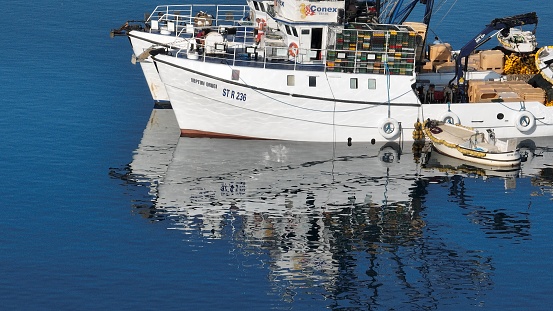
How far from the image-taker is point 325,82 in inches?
2867

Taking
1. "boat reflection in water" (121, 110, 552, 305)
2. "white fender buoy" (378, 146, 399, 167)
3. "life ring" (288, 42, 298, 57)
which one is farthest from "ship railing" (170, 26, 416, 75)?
"boat reflection in water" (121, 110, 552, 305)

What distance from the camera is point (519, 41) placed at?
80625 mm

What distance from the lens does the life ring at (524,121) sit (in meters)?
75.4

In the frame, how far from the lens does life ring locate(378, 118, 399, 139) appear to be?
7362 centimetres

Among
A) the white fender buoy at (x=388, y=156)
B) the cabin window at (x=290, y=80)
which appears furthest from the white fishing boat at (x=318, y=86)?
the white fender buoy at (x=388, y=156)

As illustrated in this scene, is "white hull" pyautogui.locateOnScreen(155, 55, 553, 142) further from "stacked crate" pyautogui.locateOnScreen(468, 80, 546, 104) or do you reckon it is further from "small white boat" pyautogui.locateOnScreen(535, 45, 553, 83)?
"small white boat" pyautogui.locateOnScreen(535, 45, 553, 83)

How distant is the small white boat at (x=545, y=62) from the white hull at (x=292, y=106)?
3810 millimetres

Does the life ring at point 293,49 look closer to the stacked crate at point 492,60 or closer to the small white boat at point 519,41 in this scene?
the stacked crate at point 492,60

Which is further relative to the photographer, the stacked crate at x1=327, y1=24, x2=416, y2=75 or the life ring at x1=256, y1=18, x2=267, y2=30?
the life ring at x1=256, y1=18, x2=267, y2=30

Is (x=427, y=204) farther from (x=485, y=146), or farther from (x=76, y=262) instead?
(x=76, y=262)

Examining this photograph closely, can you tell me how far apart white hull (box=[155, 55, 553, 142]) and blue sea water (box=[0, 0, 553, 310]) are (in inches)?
50.3

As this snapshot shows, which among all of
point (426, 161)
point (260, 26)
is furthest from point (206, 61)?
point (426, 161)

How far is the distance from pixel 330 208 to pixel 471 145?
12315 mm

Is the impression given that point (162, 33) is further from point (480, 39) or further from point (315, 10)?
point (480, 39)
